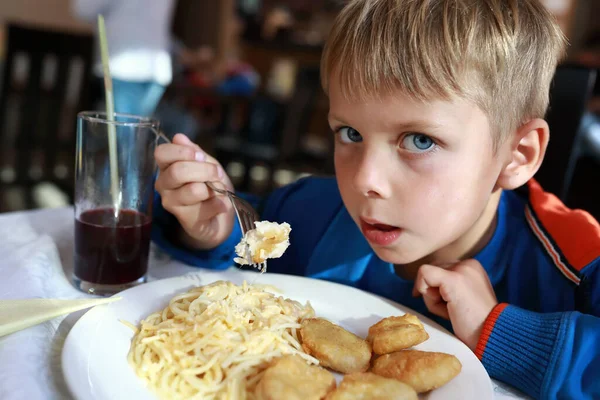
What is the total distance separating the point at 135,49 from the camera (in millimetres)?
3525

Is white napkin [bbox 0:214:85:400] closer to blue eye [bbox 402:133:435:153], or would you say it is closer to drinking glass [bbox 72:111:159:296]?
drinking glass [bbox 72:111:159:296]

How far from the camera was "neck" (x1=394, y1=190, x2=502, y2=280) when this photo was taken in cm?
115

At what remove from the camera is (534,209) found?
3.70 feet

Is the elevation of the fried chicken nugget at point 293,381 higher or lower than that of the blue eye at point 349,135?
lower

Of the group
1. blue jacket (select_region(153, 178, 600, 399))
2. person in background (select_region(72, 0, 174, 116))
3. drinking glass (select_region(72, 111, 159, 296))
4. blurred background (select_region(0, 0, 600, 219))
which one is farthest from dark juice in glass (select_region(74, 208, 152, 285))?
person in background (select_region(72, 0, 174, 116))

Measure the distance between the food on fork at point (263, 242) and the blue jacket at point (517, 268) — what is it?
12.2 inches

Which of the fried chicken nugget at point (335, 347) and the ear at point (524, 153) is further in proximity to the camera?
the ear at point (524, 153)

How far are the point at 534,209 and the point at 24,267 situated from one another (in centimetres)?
100

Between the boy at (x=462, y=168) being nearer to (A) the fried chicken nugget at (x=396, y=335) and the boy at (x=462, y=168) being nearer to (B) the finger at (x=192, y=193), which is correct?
(B) the finger at (x=192, y=193)

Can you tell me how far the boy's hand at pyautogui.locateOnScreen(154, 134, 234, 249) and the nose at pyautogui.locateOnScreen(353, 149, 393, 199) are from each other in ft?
1.00

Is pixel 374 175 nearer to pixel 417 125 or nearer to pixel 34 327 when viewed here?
pixel 417 125

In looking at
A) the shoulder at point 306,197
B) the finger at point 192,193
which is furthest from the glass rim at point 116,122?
the shoulder at point 306,197

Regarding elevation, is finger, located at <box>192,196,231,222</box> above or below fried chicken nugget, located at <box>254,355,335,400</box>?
above

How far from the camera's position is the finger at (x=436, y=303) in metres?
0.95
